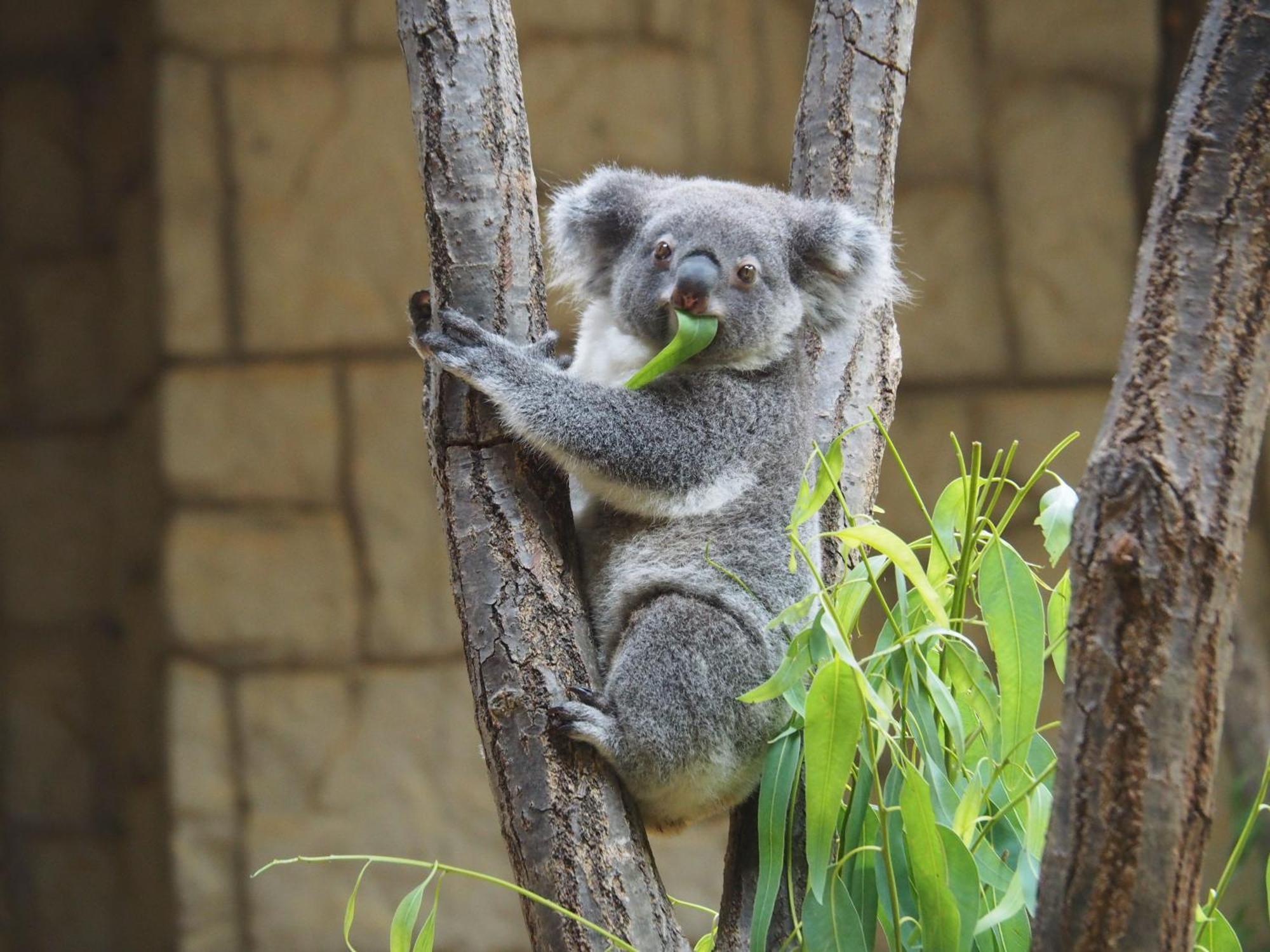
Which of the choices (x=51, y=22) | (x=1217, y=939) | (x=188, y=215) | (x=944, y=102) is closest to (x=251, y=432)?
(x=188, y=215)

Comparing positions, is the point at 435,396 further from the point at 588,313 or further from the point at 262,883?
the point at 262,883

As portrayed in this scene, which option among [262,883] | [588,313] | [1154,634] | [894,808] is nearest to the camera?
[1154,634]

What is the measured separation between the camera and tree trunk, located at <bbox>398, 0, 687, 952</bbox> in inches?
71.3

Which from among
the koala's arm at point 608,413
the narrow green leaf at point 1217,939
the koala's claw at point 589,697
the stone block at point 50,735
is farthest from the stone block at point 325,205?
the narrow green leaf at point 1217,939

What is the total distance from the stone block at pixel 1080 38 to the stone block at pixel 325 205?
2.31 meters

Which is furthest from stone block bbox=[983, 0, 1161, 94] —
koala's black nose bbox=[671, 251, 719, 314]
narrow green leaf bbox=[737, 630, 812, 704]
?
narrow green leaf bbox=[737, 630, 812, 704]

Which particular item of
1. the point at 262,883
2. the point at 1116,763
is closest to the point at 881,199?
the point at 1116,763

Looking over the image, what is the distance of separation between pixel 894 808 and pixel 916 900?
12cm

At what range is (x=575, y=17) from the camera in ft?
15.7

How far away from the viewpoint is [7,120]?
16.8 feet

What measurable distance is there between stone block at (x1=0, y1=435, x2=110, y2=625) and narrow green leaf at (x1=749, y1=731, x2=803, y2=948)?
3.95 meters

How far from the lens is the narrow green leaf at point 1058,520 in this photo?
1.85 m

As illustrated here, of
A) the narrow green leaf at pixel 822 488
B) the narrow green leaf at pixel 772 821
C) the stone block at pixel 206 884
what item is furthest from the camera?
the stone block at pixel 206 884

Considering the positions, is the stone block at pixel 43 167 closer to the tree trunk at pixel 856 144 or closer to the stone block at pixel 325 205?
the stone block at pixel 325 205
